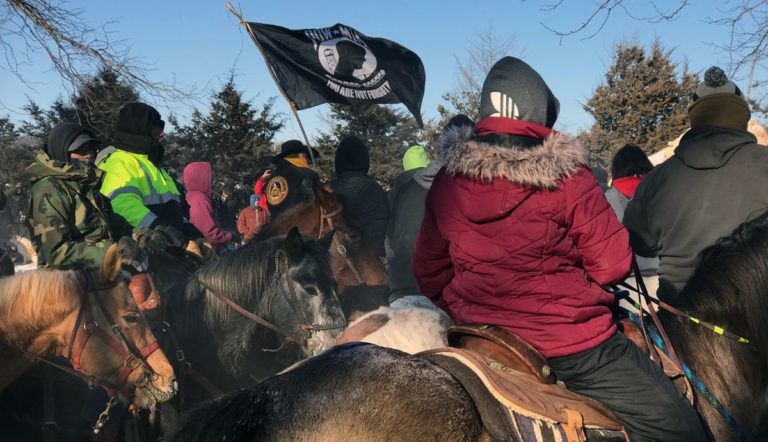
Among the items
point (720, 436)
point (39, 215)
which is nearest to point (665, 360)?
point (720, 436)

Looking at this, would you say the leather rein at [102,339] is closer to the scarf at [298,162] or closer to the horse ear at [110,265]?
the horse ear at [110,265]

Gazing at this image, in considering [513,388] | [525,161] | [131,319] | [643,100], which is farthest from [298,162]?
[643,100]

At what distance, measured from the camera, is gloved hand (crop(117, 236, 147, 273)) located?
3.87 m

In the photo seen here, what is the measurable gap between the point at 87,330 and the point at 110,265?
0.41 m

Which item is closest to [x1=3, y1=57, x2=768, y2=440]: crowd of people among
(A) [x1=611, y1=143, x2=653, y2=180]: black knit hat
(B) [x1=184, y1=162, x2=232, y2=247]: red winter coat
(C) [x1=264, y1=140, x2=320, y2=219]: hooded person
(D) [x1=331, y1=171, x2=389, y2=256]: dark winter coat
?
(A) [x1=611, y1=143, x2=653, y2=180]: black knit hat

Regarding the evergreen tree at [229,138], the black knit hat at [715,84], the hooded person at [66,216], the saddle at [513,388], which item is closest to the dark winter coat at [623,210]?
the black knit hat at [715,84]

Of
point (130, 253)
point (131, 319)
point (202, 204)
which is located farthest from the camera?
point (202, 204)

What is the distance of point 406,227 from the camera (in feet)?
18.4

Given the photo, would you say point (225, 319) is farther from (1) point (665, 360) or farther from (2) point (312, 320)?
(1) point (665, 360)

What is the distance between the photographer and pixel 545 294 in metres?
2.12

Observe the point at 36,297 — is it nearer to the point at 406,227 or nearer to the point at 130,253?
the point at 130,253

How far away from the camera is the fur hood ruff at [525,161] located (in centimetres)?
206

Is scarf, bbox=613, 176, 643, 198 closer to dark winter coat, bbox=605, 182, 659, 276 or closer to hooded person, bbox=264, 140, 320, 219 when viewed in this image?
dark winter coat, bbox=605, 182, 659, 276

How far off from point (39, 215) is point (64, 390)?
122 centimetres
